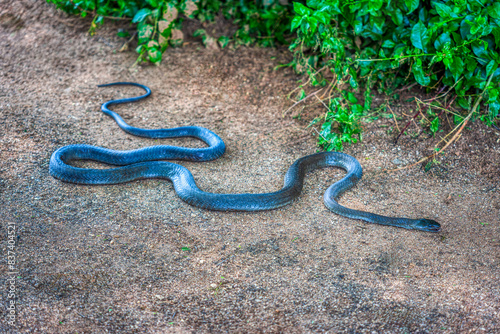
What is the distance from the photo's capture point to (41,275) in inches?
140

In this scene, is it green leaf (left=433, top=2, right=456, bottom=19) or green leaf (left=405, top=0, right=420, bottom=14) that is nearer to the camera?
green leaf (left=433, top=2, right=456, bottom=19)

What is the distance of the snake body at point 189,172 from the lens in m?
4.58

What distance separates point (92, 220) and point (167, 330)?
1.66m

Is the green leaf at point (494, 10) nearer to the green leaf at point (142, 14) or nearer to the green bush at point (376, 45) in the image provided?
the green bush at point (376, 45)

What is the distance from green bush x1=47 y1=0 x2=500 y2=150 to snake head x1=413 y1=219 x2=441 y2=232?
1.65m

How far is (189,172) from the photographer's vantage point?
5070mm

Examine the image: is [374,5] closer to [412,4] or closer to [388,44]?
[412,4]

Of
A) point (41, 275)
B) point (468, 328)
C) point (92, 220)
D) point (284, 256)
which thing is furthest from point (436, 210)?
point (41, 275)

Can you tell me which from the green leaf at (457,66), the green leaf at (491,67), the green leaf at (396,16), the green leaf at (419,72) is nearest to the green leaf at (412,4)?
the green leaf at (396,16)

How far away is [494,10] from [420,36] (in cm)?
85

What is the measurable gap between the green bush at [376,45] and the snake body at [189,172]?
715mm

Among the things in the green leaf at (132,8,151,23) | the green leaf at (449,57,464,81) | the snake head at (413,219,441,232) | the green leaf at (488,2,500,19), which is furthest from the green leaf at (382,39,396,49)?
the green leaf at (132,8,151,23)

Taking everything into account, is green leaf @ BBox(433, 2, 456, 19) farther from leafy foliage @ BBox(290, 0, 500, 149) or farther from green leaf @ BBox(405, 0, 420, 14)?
green leaf @ BBox(405, 0, 420, 14)

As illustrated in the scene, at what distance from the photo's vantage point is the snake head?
4.34 m
